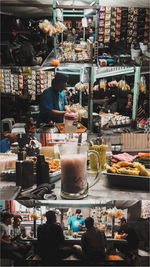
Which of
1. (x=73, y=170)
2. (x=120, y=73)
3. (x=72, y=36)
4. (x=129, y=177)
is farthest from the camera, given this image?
(x=72, y=36)

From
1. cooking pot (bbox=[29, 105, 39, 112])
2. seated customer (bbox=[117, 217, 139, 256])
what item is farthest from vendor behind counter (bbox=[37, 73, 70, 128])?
seated customer (bbox=[117, 217, 139, 256])

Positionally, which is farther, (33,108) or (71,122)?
(33,108)

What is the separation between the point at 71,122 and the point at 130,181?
1332mm

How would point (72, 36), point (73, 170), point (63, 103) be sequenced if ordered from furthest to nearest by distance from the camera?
1. point (72, 36)
2. point (63, 103)
3. point (73, 170)

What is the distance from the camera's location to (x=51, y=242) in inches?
41.2

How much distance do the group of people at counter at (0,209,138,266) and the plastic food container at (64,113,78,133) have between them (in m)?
1.22

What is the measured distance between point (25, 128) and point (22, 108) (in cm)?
25

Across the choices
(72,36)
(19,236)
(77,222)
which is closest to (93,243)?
(77,222)

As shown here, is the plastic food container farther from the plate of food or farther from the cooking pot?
the plate of food

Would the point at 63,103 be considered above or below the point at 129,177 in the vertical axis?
above

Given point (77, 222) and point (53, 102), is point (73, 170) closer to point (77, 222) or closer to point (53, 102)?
point (77, 222)

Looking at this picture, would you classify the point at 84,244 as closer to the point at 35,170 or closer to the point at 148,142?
the point at 35,170

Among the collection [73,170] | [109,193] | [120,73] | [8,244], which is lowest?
[8,244]

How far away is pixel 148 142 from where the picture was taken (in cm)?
171
